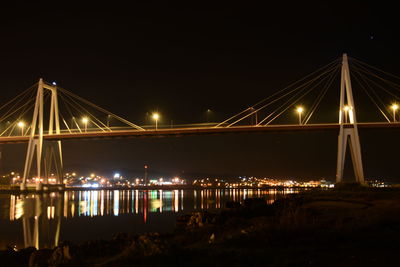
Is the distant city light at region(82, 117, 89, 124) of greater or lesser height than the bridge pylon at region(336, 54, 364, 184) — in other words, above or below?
above

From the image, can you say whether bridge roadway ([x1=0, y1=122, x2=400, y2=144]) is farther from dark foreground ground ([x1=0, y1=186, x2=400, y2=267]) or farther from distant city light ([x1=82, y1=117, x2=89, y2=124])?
dark foreground ground ([x1=0, y1=186, x2=400, y2=267])

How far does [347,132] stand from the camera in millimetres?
34438

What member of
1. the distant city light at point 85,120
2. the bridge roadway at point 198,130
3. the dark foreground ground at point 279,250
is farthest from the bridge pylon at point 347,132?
the distant city light at point 85,120

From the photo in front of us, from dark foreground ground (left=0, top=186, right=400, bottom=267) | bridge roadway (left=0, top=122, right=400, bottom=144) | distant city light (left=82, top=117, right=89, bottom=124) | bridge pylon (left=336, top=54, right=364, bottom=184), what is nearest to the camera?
dark foreground ground (left=0, top=186, right=400, bottom=267)

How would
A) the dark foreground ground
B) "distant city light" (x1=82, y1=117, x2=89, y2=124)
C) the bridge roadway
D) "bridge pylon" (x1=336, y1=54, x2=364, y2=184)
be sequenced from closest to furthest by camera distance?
the dark foreground ground
"bridge pylon" (x1=336, y1=54, x2=364, y2=184)
the bridge roadway
"distant city light" (x1=82, y1=117, x2=89, y2=124)

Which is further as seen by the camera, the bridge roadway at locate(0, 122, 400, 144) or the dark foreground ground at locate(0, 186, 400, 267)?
the bridge roadway at locate(0, 122, 400, 144)

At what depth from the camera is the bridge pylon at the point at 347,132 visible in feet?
104

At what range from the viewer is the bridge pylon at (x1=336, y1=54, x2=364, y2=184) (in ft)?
104

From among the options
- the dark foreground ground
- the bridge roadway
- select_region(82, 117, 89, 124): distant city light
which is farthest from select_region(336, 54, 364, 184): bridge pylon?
select_region(82, 117, 89, 124): distant city light

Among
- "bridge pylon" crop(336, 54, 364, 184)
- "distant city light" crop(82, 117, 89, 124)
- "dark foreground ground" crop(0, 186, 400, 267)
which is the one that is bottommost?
"dark foreground ground" crop(0, 186, 400, 267)

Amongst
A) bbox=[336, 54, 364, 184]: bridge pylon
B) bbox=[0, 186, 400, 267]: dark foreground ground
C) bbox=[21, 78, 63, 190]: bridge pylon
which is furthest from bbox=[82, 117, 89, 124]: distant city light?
bbox=[0, 186, 400, 267]: dark foreground ground

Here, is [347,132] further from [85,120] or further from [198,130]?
[85,120]

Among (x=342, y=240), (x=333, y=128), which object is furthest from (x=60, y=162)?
(x=342, y=240)

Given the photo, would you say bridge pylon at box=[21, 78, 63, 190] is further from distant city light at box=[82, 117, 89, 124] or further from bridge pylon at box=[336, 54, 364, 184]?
bridge pylon at box=[336, 54, 364, 184]
